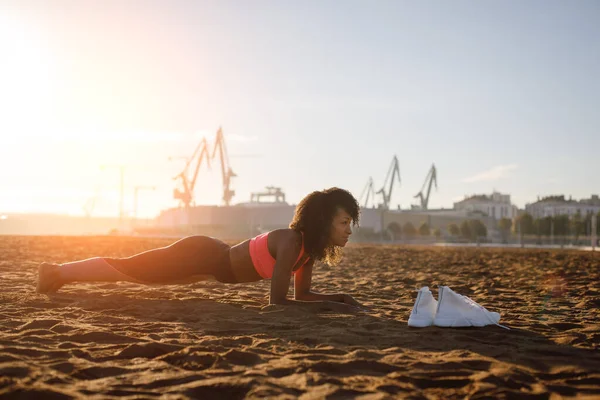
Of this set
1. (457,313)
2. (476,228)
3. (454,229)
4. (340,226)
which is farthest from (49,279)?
(454,229)

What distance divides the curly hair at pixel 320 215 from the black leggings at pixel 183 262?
0.61 m

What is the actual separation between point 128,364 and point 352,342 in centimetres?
101

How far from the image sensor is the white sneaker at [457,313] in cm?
296

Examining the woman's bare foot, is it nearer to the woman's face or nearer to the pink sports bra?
the pink sports bra

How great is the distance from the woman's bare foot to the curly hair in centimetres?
184

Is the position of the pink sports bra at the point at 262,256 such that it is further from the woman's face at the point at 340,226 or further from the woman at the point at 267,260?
the woman's face at the point at 340,226

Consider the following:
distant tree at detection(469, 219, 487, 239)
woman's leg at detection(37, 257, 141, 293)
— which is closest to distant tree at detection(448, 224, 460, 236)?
distant tree at detection(469, 219, 487, 239)

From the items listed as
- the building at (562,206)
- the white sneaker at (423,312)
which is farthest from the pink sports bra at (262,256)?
the building at (562,206)

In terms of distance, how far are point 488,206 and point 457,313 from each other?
97530mm

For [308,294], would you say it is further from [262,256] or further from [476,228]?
[476,228]

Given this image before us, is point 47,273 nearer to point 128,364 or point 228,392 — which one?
point 128,364

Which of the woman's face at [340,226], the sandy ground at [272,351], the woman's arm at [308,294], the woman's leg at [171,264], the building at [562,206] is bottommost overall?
the sandy ground at [272,351]

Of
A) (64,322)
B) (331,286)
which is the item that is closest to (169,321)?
(64,322)

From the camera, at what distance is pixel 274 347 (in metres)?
2.46
